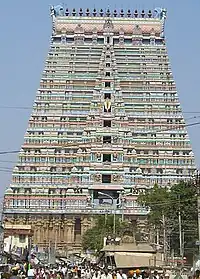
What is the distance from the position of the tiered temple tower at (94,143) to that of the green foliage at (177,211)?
2860 cm

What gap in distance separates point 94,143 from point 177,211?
40110mm

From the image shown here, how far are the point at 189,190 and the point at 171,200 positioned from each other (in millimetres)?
2027

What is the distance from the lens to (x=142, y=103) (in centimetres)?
9319

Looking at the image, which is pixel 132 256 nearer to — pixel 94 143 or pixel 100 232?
pixel 100 232

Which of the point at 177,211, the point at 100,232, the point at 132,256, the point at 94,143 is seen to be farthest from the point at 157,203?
the point at 94,143

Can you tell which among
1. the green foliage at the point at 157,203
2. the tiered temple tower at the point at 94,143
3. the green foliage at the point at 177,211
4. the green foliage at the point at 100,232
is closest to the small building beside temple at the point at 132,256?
the green foliage at the point at 177,211

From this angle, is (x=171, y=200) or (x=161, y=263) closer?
(x=161, y=263)

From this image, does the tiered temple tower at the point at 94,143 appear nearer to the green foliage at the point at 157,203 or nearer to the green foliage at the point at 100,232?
the green foliage at the point at 100,232

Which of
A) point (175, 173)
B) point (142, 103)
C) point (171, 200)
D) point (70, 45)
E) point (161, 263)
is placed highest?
point (70, 45)

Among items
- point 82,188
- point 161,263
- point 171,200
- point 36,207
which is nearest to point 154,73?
point 82,188

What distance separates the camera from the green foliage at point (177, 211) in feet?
163

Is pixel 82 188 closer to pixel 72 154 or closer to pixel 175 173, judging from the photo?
pixel 72 154

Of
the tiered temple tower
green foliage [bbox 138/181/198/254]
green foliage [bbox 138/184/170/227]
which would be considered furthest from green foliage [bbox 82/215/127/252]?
the tiered temple tower

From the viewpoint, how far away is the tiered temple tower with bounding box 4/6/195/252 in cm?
8806
